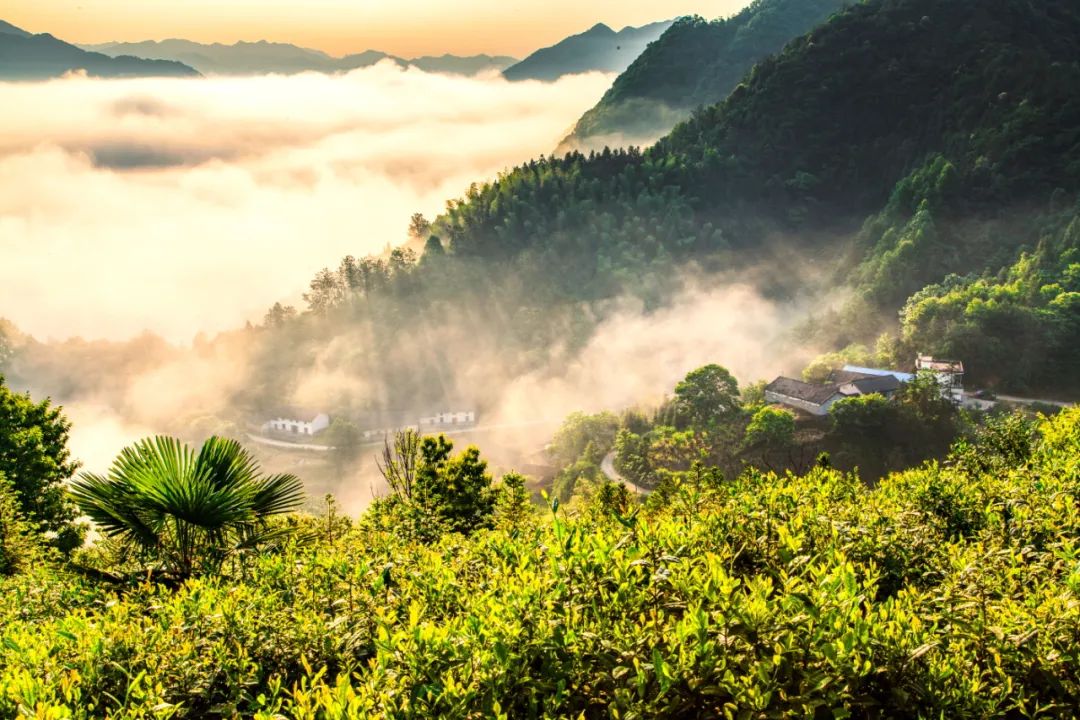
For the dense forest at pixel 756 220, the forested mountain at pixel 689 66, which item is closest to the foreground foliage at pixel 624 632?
the dense forest at pixel 756 220

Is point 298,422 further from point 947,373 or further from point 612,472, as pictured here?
point 947,373

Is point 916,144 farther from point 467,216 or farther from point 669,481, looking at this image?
point 669,481

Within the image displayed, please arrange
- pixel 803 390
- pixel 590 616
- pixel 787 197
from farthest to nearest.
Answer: pixel 787 197, pixel 803 390, pixel 590 616

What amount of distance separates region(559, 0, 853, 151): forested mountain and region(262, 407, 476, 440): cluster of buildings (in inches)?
3649

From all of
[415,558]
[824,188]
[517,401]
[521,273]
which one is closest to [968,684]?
[415,558]

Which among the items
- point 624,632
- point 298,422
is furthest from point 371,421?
point 624,632

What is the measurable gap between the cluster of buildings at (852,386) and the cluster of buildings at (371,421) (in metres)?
39.4

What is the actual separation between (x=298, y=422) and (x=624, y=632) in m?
92.5

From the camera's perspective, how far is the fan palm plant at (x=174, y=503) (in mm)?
5695

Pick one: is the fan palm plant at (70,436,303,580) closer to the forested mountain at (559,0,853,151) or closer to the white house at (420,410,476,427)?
the white house at (420,410,476,427)

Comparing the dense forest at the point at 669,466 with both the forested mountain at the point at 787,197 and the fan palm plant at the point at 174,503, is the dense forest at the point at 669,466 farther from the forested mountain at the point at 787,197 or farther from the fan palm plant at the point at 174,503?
the forested mountain at the point at 787,197

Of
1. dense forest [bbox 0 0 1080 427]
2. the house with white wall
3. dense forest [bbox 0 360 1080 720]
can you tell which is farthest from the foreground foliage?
the house with white wall

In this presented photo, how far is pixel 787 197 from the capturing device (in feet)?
365

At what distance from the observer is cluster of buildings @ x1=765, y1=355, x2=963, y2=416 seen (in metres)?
53.5
